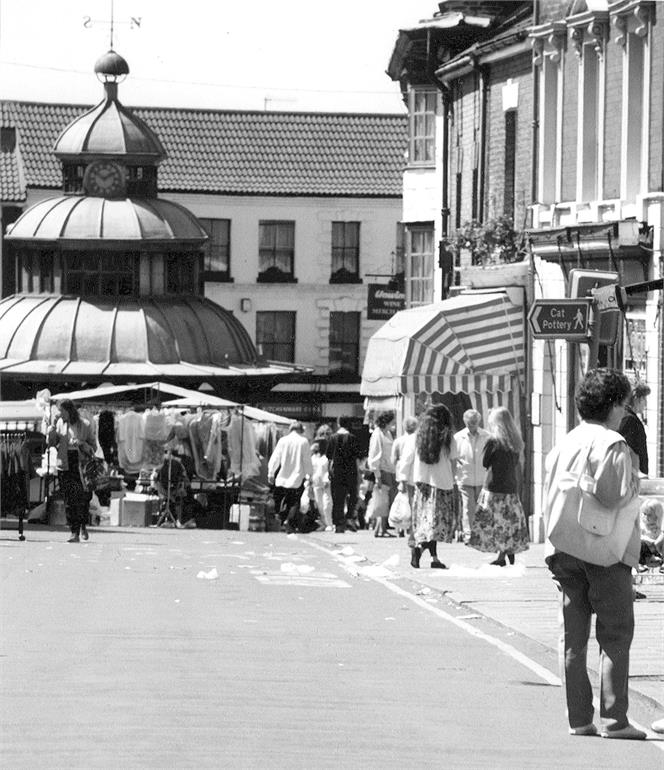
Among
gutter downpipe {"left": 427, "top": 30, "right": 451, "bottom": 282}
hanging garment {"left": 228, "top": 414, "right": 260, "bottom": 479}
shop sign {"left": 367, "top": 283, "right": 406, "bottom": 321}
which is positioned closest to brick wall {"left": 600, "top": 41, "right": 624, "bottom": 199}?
hanging garment {"left": 228, "top": 414, "right": 260, "bottom": 479}

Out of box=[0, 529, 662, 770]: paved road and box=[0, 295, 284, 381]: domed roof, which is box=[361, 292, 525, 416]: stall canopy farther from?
box=[0, 295, 284, 381]: domed roof

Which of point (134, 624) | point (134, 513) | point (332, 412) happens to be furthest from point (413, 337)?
point (332, 412)

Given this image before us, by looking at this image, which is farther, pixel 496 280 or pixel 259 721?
pixel 496 280

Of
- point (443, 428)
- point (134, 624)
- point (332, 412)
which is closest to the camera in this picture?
point (134, 624)

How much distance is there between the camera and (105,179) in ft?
216

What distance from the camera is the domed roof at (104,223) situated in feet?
210

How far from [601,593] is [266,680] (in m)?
2.43

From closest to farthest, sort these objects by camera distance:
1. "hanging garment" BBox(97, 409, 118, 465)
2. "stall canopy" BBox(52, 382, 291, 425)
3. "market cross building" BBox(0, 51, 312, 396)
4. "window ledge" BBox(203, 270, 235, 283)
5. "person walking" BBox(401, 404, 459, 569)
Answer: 1. "person walking" BBox(401, 404, 459, 569)
2. "stall canopy" BBox(52, 382, 291, 425)
3. "hanging garment" BBox(97, 409, 118, 465)
4. "market cross building" BBox(0, 51, 312, 396)
5. "window ledge" BBox(203, 270, 235, 283)

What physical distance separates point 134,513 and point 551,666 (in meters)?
21.6

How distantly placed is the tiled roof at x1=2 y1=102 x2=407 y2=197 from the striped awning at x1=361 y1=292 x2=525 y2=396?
157 ft

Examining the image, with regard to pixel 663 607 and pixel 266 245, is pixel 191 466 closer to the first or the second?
pixel 663 607

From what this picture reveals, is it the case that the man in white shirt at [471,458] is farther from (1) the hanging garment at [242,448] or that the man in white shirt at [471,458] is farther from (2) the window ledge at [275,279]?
(2) the window ledge at [275,279]

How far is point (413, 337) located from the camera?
30562 mm

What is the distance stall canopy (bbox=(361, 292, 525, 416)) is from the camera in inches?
1198
